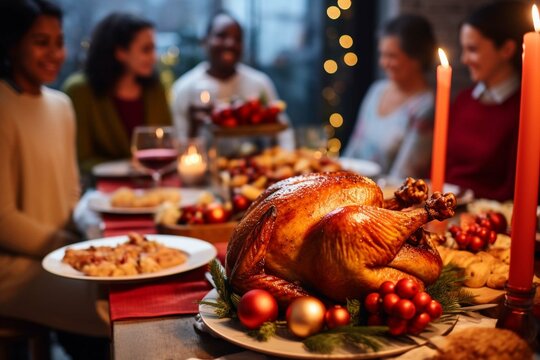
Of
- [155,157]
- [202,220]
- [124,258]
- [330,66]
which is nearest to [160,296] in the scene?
[124,258]

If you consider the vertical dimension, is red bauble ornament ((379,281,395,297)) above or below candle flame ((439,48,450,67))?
below

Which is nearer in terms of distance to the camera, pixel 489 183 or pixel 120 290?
pixel 120 290

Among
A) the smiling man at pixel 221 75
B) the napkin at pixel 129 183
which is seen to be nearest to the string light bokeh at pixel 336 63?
the smiling man at pixel 221 75

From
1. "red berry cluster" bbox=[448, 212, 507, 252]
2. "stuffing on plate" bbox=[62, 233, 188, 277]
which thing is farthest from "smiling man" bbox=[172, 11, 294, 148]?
"red berry cluster" bbox=[448, 212, 507, 252]

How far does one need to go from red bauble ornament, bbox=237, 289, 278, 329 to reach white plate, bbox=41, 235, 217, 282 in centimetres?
35

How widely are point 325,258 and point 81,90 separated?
2924mm

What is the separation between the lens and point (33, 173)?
2.26m

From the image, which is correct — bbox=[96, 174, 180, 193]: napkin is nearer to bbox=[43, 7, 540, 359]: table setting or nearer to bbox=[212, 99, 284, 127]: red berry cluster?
bbox=[212, 99, 284, 127]: red berry cluster

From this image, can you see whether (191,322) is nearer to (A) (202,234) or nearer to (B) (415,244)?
(B) (415,244)

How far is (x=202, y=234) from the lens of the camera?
1.55 meters

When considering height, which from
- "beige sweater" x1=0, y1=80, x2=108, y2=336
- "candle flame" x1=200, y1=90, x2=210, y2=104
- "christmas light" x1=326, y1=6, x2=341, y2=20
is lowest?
"beige sweater" x1=0, y1=80, x2=108, y2=336

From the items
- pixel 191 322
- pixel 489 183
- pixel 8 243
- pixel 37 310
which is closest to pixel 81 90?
pixel 8 243

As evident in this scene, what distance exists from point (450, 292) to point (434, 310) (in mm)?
136

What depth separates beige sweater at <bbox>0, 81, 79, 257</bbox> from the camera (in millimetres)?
2078
